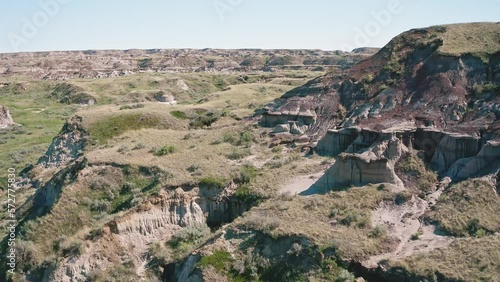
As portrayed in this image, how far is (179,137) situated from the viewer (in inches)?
1469

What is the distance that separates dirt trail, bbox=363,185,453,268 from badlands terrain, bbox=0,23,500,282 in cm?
9

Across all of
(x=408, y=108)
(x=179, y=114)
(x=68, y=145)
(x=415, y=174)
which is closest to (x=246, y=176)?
(x=415, y=174)

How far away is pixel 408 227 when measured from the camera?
20781 millimetres

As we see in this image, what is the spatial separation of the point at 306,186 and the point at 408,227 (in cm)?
654

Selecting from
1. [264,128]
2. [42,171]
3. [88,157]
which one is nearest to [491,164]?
[264,128]

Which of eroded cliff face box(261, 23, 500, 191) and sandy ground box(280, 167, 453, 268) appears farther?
eroded cliff face box(261, 23, 500, 191)

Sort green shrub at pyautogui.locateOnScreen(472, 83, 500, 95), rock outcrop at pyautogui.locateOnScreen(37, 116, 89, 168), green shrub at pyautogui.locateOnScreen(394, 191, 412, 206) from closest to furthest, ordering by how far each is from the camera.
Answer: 1. green shrub at pyautogui.locateOnScreen(394, 191, 412, 206)
2. green shrub at pyautogui.locateOnScreen(472, 83, 500, 95)
3. rock outcrop at pyautogui.locateOnScreen(37, 116, 89, 168)

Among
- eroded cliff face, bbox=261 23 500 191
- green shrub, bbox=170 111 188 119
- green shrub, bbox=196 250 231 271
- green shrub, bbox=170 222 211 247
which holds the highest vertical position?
eroded cliff face, bbox=261 23 500 191

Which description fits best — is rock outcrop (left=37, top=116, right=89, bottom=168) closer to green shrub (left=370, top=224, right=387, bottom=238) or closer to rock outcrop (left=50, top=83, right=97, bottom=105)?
green shrub (left=370, top=224, right=387, bottom=238)

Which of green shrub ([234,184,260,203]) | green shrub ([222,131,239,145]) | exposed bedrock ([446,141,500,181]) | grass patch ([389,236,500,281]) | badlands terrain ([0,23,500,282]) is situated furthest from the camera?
green shrub ([222,131,239,145])

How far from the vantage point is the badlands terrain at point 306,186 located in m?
19.2

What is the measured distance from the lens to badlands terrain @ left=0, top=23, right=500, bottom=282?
1919 cm

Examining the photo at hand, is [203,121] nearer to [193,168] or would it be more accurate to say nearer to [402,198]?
[193,168]

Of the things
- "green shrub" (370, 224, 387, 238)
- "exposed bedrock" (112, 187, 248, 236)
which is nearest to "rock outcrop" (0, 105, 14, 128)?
"exposed bedrock" (112, 187, 248, 236)
